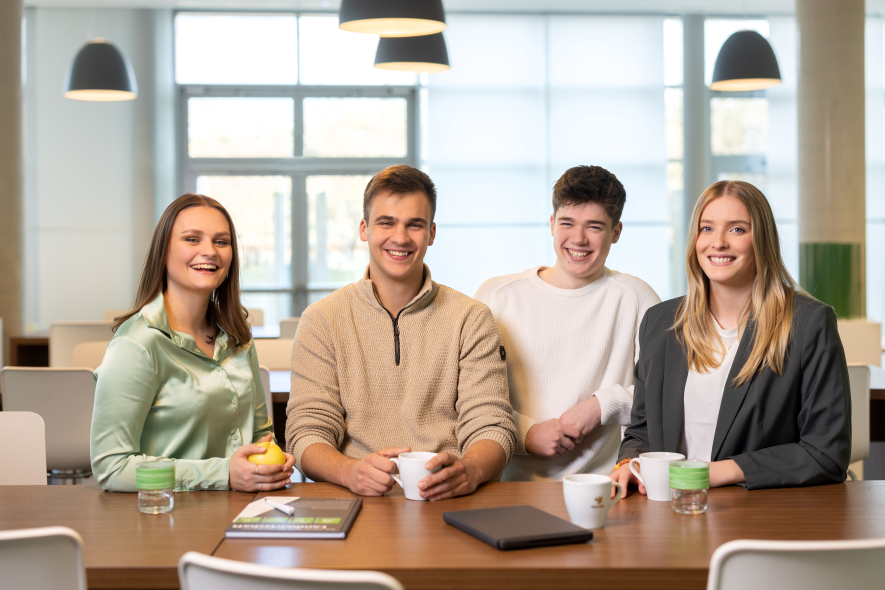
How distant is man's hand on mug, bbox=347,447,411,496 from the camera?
67.5 inches

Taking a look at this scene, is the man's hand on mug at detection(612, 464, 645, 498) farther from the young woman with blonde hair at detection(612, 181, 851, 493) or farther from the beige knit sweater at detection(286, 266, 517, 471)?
the beige knit sweater at detection(286, 266, 517, 471)

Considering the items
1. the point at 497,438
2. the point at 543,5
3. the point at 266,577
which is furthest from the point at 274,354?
the point at 543,5

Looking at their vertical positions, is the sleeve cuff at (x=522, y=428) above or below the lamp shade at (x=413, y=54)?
below

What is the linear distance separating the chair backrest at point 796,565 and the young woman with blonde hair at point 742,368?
0.54 metres

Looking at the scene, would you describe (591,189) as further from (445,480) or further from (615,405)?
(445,480)

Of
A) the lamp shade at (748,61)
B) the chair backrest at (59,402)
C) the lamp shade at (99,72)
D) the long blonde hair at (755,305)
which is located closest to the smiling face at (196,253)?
the long blonde hair at (755,305)

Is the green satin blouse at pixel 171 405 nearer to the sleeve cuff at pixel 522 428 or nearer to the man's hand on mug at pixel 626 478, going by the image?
the sleeve cuff at pixel 522 428

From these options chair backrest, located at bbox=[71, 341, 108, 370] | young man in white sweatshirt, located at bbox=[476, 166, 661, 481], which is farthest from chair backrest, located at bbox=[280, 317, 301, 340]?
young man in white sweatshirt, located at bbox=[476, 166, 661, 481]

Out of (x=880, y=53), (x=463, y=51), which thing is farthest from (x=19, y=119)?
(x=880, y=53)

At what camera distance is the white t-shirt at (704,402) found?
6.42ft

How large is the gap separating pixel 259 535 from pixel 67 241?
743 centimetres

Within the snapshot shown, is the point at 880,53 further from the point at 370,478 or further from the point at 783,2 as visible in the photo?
the point at 370,478

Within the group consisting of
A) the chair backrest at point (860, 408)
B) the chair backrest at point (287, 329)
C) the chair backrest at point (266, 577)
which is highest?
the chair backrest at point (287, 329)

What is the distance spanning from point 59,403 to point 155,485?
1.92m
